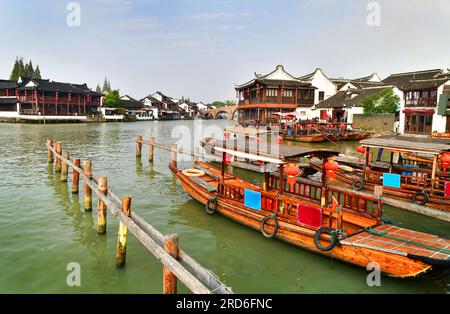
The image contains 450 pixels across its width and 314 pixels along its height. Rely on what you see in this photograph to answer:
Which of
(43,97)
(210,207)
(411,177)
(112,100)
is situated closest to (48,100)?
(43,97)

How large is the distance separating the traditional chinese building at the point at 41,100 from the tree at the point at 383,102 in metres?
59.3

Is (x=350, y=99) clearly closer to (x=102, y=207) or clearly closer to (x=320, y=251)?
(x=320, y=251)

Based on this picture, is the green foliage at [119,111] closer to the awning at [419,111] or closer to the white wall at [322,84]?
the white wall at [322,84]

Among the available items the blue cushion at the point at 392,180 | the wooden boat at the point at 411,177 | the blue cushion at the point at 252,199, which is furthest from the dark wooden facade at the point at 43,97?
the blue cushion at the point at 392,180

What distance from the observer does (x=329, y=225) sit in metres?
9.23

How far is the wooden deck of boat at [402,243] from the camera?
755 cm

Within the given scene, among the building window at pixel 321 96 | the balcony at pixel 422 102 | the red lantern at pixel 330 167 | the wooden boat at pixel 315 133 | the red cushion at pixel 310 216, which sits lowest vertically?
the red cushion at pixel 310 216

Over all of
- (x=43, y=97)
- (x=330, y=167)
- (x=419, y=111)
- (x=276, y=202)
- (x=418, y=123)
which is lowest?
(x=276, y=202)

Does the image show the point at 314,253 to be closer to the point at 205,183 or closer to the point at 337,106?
the point at 205,183

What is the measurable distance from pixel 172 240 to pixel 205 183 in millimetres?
8009

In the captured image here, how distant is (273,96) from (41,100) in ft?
166

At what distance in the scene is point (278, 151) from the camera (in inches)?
431

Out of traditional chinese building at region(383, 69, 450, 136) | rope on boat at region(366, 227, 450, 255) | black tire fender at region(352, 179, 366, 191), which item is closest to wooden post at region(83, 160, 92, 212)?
rope on boat at region(366, 227, 450, 255)
